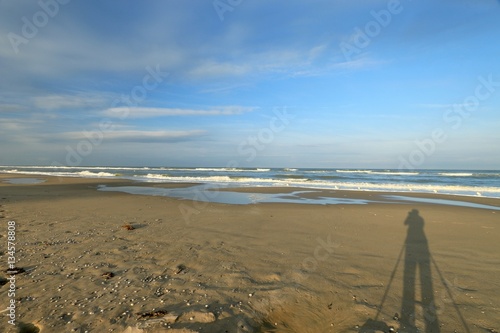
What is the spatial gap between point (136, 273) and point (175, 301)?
57.1 inches

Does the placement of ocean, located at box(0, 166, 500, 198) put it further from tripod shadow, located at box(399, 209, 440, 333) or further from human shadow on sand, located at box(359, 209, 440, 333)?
human shadow on sand, located at box(359, 209, 440, 333)

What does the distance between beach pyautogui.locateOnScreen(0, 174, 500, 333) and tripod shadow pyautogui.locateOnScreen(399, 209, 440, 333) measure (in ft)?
0.07

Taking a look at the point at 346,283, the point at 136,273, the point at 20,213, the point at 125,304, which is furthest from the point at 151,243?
the point at 20,213

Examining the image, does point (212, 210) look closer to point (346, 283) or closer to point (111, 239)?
point (111, 239)

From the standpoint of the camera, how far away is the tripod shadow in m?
3.86

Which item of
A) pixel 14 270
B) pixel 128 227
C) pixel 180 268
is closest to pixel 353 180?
pixel 128 227

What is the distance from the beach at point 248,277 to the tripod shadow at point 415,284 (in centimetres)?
2

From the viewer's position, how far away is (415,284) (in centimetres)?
503

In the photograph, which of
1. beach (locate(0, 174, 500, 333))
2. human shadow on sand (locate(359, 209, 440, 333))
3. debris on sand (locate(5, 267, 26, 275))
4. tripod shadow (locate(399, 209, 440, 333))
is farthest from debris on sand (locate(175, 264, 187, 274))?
tripod shadow (locate(399, 209, 440, 333))

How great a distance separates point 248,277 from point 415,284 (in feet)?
10.3

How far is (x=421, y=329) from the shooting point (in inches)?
147

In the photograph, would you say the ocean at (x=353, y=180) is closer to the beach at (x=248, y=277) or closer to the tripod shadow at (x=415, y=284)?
the tripod shadow at (x=415, y=284)

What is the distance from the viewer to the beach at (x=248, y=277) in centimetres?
377

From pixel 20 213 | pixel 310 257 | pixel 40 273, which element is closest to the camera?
pixel 40 273
